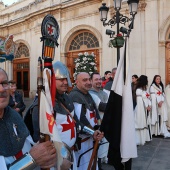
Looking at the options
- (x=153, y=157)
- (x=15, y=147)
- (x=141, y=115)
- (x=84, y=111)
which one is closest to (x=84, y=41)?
(x=141, y=115)

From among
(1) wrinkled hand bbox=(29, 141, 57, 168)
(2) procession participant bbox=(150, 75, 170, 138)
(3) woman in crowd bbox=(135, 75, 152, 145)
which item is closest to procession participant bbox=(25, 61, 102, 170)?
(1) wrinkled hand bbox=(29, 141, 57, 168)

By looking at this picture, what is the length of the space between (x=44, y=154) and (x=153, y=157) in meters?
4.08

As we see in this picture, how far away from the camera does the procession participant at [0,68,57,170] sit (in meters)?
1.51

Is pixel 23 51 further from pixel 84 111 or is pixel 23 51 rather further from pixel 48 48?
pixel 48 48

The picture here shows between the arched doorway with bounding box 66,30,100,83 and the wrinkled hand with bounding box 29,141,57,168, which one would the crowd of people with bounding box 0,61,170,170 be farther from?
the arched doorway with bounding box 66,30,100,83

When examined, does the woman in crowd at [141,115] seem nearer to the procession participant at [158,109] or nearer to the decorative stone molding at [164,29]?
the procession participant at [158,109]

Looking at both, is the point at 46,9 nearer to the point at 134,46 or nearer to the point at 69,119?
the point at 134,46

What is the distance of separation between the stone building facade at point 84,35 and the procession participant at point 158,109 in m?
3.04

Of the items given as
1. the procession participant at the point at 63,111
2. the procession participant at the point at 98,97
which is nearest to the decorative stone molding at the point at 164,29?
the procession participant at the point at 98,97

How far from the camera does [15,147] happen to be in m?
1.60

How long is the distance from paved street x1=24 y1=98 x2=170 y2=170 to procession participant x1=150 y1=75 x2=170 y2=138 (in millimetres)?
650

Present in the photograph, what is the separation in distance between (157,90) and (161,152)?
2241 millimetres

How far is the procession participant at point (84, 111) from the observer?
324 centimetres

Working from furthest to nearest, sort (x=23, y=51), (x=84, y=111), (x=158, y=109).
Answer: (x=23, y=51)
(x=158, y=109)
(x=84, y=111)
